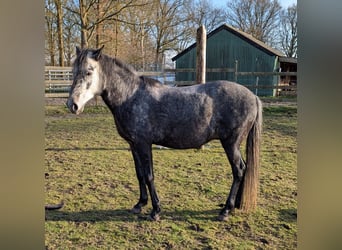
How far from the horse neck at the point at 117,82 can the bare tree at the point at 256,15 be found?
1.02m

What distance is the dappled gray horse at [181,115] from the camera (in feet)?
7.43

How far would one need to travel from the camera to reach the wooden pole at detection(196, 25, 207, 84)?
370 centimetres

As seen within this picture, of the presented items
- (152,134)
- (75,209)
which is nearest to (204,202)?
(152,134)

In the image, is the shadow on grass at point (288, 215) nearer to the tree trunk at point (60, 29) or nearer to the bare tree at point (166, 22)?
the bare tree at point (166, 22)

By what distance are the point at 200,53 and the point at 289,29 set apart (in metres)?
1.70

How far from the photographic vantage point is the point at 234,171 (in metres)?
2.42

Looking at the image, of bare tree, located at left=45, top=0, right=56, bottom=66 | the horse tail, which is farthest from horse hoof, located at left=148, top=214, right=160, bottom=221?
bare tree, located at left=45, top=0, right=56, bottom=66

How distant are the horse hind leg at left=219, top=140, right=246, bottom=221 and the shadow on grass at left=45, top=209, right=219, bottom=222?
0.15 metres

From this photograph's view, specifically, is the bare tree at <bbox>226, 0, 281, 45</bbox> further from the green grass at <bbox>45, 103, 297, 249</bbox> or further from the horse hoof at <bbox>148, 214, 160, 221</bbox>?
the horse hoof at <bbox>148, 214, 160, 221</bbox>

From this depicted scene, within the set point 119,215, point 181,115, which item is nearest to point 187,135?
point 181,115

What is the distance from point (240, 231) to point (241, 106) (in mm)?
1020

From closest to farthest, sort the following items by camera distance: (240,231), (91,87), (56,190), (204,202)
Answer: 1. (91,87)
2. (240,231)
3. (204,202)
4. (56,190)
